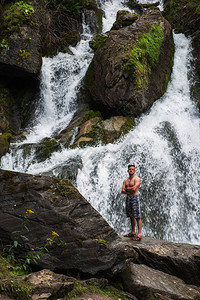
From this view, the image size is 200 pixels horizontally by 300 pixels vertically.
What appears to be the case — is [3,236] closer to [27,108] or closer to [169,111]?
[169,111]

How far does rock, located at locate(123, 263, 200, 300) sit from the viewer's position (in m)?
4.25

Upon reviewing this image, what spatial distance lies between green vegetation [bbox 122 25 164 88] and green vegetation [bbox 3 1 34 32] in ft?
17.9

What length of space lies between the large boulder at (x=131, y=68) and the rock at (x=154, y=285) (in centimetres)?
728

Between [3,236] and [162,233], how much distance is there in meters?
5.23

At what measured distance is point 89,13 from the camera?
60.1 ft

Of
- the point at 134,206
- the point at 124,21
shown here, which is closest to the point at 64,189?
the point at 134,206

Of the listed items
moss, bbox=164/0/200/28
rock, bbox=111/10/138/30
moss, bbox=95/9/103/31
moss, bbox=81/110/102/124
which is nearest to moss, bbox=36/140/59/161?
moss, bbox=81/110/102/124

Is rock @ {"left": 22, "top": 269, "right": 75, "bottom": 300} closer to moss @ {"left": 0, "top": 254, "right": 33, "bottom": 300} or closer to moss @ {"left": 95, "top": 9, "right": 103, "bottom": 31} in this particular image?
moss @ {"left": 0, "top": 254, "right": 33, "bottom": 300}

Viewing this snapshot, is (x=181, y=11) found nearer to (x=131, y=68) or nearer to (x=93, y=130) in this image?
(x=131, y=68)

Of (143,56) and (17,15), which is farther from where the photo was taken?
(17,15)

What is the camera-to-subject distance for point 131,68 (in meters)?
11.2

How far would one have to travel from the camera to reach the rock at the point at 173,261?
502 centimetres

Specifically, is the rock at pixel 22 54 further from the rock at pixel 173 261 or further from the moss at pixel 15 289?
the moss at pixel 15 289

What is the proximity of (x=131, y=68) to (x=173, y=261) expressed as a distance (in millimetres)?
8047
